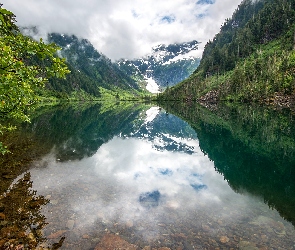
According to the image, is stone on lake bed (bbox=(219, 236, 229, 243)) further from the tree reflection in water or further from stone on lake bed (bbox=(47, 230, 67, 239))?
stone on lake bed (bbox=(47, 230, 67, 239))

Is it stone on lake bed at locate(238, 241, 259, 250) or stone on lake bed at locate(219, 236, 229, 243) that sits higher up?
stone on lake bed at locate(219, 236, 229, 243)

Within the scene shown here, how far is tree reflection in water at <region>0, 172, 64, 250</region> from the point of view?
10696 mm

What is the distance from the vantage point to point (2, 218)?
1254 centimetres

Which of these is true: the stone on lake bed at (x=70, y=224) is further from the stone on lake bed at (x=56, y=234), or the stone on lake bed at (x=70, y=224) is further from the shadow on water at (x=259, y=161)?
the shadow on water at (x=259, y=161)

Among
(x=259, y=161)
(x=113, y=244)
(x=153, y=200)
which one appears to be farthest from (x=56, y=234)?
(x=259, y=161)

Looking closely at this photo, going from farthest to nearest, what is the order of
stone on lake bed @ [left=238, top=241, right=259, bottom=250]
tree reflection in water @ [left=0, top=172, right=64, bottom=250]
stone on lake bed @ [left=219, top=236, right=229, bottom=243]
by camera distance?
1. stone on lake bed @ [left=219, top=236, right=229, bottom=243]
2. stone on lake bed @ [left=238, top=241, right=259, bottom=250]
3. tree reflection in water @ [left=0, top=172, right=64, bottom=250]

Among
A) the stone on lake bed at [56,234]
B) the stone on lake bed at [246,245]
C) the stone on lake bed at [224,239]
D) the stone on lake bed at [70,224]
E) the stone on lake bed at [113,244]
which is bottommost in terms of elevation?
the stone on lake bed at [246,245]

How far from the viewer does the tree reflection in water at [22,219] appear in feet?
35.1

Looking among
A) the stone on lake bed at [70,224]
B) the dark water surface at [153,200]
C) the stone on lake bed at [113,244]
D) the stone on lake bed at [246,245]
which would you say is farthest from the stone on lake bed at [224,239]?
the stone on lake bed at [70,224]

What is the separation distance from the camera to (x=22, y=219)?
500 inches

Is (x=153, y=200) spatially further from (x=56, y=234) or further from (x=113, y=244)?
(x=56, y=234)

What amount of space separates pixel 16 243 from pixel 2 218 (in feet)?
8.99

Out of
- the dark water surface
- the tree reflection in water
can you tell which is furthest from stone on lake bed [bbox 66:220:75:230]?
the tree reflection in water

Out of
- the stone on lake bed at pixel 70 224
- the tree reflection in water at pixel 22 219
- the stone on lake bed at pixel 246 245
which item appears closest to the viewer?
the tree reflection in water at pixel 22 219
